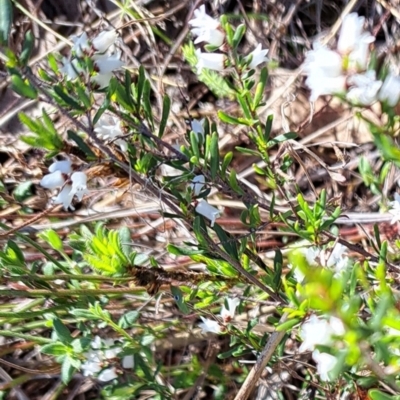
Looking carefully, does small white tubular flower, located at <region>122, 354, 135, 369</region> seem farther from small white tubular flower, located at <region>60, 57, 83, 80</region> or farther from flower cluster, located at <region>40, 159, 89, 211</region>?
small white tubular flower, located at <region>60, 57, 83, 80</region>

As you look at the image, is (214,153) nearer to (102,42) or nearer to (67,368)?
(102,42)

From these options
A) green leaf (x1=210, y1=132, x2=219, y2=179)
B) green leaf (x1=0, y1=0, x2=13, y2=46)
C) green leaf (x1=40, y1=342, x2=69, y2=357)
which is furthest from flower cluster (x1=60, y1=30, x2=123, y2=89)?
green leaf (x1=40, y1=342, x2=69, y2=357)

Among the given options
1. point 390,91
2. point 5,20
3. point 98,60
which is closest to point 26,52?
point 5,20

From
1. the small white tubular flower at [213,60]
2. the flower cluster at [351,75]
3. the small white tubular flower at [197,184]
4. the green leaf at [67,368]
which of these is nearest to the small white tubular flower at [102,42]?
the small white tubular flower at [213,60]

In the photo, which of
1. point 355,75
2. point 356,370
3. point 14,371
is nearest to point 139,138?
point 355,75

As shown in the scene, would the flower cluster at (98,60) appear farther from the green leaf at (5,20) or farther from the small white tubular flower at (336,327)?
the small white tubular flower at (336,327)

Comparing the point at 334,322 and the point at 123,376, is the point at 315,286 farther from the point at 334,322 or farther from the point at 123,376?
the point at 123,376
